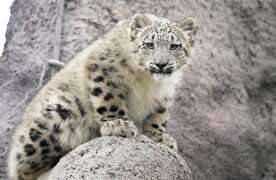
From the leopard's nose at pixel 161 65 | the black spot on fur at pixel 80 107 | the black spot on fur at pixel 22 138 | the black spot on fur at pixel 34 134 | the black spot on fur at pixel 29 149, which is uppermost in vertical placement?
the leopard's nose at pixel 161 65

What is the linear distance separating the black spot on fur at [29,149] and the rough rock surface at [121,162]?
55cm

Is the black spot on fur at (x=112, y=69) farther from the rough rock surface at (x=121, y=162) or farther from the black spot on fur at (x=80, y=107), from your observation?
the rough rock surface at (x=121, y=162)

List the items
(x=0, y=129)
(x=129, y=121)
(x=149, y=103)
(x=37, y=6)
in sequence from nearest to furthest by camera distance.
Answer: (x=129, y=121) → (x=149, y=103) → (x=0, y=129) → (x=37, y=6)

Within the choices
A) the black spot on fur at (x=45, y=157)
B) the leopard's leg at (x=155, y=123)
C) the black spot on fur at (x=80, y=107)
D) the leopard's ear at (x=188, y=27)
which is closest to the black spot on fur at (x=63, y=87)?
the black spot on fur at (x=80, y=107)

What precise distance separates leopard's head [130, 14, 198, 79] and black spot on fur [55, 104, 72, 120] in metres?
0.65

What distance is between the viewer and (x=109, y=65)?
552cm

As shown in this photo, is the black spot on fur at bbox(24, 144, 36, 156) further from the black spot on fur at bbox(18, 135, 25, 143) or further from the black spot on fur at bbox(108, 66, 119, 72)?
the black spot on fur at bbox(108, 66, 119, 72)

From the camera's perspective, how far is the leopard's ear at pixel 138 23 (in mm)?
5555

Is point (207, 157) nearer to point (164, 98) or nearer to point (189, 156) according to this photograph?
point (189, 156)

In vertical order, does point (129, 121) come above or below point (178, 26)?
below

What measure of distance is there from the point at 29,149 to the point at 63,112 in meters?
0.37

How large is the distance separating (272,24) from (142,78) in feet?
8.97

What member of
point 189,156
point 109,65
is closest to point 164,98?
point 109,65

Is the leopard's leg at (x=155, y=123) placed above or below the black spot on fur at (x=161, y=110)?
below
